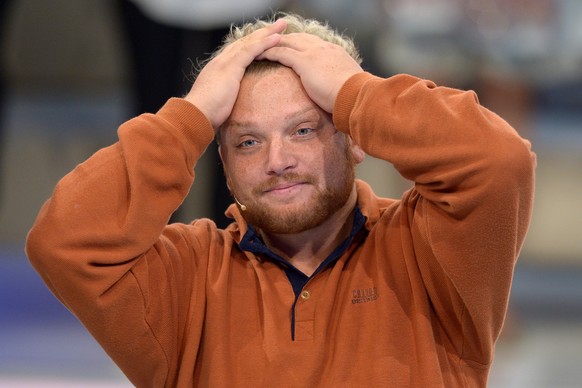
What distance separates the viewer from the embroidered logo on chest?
1432 millimetres

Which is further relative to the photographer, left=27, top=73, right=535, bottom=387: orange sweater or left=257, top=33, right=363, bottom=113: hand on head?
left=257, top=33, right=363, bottom=113: hand on head

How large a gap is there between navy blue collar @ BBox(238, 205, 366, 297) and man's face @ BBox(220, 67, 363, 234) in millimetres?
34

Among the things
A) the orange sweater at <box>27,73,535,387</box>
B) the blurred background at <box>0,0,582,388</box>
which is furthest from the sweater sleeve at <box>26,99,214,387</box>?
the blurred background at <box>0,0,582,388</box>

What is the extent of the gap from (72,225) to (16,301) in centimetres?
323

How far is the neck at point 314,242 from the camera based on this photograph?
1549 mm

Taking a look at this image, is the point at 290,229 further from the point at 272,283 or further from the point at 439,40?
the point at 439,40

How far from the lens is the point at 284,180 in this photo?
4.73 feet

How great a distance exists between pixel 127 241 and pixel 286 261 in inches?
11.0

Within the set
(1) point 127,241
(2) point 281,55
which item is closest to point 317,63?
(2) point 281,55

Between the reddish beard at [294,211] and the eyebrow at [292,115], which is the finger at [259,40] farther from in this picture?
the reddish beard at [294,211]

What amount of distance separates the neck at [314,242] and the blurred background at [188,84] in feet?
5.39

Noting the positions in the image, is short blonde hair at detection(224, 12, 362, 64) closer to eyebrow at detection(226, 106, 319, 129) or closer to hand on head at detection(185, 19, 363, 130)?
hand on head at detection(185, 19, 363, 130)

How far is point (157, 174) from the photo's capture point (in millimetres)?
1374

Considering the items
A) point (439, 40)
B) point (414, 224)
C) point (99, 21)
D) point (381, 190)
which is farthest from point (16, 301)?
point (414, 224)
